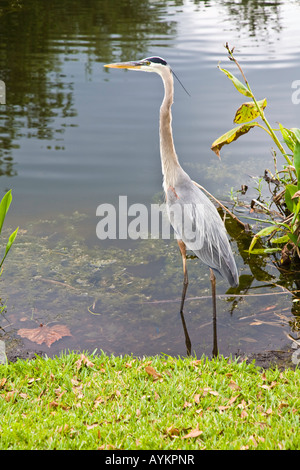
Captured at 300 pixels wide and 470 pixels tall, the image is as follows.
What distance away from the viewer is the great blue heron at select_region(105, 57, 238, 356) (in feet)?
16.2

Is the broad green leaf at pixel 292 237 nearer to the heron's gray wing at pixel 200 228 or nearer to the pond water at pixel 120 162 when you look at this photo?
the pond water at pixel 120 162

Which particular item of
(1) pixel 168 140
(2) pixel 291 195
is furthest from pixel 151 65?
(2) pixel 291 195

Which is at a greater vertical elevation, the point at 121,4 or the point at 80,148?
the point at 121,4

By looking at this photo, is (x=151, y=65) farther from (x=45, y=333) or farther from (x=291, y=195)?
(x=45, y=333)

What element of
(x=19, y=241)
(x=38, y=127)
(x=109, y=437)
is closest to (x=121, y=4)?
(x=38, y=127)

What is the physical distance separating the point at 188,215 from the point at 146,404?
1.94 meters

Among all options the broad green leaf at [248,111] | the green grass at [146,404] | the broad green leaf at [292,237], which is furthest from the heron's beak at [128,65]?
the green grass at [146,404]

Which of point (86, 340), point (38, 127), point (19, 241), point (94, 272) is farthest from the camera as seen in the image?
point (38, 127)

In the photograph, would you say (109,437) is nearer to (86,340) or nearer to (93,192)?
(86,340)

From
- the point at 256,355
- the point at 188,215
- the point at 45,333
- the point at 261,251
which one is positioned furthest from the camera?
the point at 261,251

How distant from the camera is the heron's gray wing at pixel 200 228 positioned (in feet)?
16.1

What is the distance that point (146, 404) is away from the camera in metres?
3.68

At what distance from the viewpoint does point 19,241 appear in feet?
20.5

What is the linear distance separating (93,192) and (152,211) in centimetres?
99
